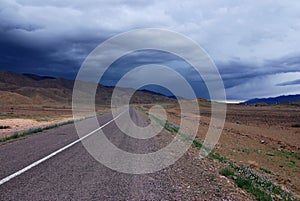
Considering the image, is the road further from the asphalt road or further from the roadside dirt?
the roadside dirt

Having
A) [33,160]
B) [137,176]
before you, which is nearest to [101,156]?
[33,160]

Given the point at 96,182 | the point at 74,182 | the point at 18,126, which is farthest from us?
the point at 18,126

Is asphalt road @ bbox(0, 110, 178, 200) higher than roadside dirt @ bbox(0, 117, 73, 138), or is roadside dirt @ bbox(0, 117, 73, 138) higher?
Answer: asphalt road @ bbox(0, 110, 178, 200)

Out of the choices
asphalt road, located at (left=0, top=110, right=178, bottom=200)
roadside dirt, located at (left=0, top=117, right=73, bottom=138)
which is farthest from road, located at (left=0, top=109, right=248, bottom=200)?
roadside dirt, located at (left=0, top=117, right=73, bottom=138)

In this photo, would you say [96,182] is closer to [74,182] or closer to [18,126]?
[74,182]

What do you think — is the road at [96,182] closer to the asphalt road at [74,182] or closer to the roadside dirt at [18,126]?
the asphalt road at [74,182]

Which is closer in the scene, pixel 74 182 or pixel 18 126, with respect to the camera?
pixel 74 182

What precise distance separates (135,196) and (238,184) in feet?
10.3

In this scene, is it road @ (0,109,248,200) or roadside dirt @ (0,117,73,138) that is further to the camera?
roadside dirt @ (0,117,73,138)

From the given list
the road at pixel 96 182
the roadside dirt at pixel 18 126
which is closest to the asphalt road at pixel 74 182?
the road at pixel 96 182

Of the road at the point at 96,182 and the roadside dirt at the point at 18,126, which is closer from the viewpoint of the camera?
the road at the point at 96,182

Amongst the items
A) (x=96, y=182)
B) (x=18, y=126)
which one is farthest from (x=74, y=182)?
(x=18, y=126)

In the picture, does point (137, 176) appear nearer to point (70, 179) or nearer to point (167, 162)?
point (70, 179)

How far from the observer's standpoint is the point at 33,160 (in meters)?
10.5
